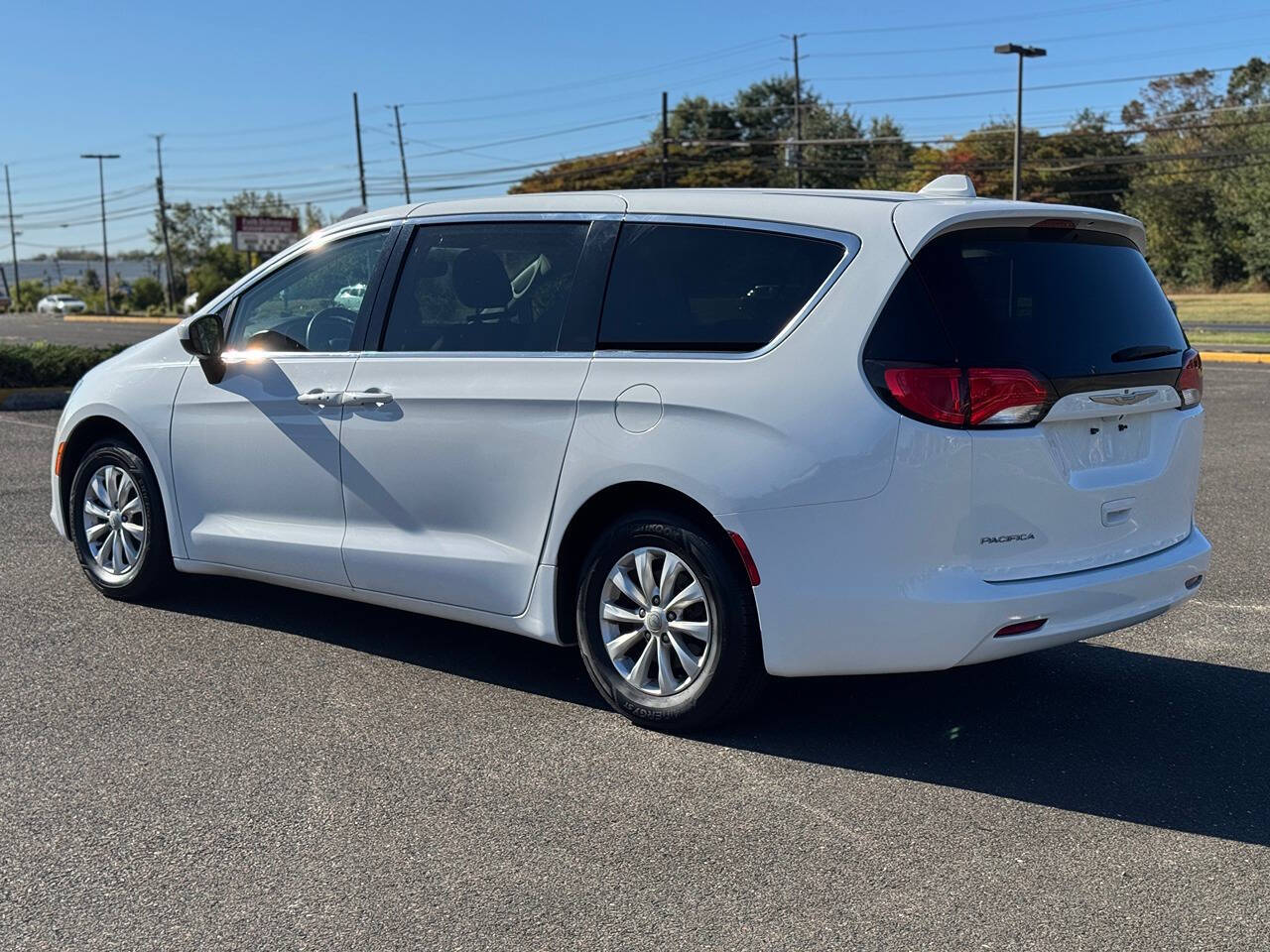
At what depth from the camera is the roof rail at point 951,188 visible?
4.75 meters

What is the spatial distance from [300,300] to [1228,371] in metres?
17.1

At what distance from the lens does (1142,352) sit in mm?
4562

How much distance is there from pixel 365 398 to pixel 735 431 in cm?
170

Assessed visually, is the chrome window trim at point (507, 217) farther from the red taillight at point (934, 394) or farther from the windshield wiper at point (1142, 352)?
the windshield wiper at point (1142, 352)

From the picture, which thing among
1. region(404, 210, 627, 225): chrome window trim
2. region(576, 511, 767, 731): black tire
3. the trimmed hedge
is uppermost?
region(404, 210, 627, 225): chrome window trim

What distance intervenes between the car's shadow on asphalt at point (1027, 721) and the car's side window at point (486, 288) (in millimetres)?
1321

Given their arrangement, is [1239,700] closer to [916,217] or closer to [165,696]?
[916,217]

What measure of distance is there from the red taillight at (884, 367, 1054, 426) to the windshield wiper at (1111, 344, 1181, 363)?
49 cm

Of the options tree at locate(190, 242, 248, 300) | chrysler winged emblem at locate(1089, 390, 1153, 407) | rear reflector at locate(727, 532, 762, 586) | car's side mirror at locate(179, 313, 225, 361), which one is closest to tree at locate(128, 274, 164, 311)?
tree at locate(190, 242, 248, 300)

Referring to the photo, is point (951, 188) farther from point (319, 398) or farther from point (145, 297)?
point (145, 297)

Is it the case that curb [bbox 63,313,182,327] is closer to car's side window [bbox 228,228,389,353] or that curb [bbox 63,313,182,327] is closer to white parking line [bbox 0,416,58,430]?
white parking line [bbox 0,416,58,430]

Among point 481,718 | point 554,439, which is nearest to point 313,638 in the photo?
point 481,718

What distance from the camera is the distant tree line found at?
59.0 metres

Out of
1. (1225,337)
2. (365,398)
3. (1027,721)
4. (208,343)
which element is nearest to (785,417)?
(1027,721)
